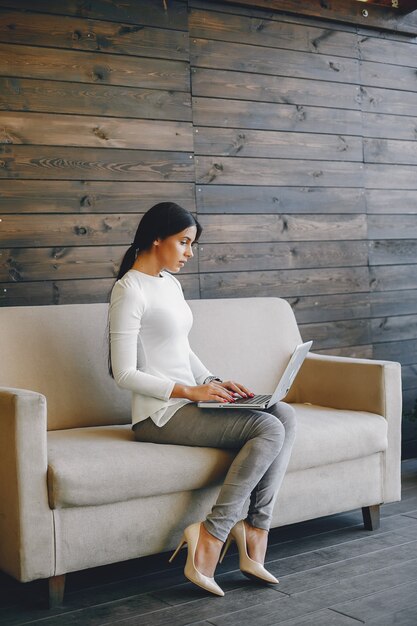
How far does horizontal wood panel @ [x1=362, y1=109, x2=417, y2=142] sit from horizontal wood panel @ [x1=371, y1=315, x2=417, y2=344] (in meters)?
0.88

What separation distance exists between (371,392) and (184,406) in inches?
33.9

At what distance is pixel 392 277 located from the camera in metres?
4.29

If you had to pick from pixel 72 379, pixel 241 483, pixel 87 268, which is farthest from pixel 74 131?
pixel 241 483

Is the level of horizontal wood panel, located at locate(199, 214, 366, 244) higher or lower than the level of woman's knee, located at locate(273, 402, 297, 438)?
higher

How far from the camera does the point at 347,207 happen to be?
4117 millimetres

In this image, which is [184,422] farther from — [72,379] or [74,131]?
[74,131]

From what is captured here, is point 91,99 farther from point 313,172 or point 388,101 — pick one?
point 388,101

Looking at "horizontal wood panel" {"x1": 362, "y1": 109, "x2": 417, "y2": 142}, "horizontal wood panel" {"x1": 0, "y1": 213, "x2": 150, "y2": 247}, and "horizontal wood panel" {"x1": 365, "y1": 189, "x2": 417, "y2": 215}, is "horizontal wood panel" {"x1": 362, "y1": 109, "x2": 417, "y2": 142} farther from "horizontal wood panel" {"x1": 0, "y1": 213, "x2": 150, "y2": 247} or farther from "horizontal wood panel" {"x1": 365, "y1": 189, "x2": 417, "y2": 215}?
"horizontal wood panel" {"x1": 0, "y1": 213, "x2": 150, "y2": 247}

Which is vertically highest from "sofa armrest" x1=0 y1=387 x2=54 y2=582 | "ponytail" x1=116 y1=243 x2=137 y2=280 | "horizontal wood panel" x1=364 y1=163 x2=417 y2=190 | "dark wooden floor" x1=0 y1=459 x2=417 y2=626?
"horizontal wood panel" x1=364 y1=163 x2=417 y2=190

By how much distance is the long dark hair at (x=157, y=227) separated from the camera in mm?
2717

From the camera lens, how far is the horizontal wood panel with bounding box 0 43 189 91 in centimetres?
320

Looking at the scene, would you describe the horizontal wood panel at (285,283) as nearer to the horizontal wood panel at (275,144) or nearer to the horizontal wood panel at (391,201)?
the horizontal wood panel at (391,201)

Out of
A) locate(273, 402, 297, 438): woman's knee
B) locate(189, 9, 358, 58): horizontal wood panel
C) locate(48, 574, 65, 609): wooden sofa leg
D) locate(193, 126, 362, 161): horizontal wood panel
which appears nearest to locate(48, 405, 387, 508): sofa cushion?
locate(273, 402, 297, 438): woman's knee

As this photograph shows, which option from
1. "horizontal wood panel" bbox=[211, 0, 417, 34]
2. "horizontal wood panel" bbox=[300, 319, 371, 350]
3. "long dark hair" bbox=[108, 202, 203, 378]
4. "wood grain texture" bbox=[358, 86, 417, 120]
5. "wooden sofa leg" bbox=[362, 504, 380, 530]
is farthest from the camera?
"wood grain texture" bbox=[358, 86, 417, 120]
